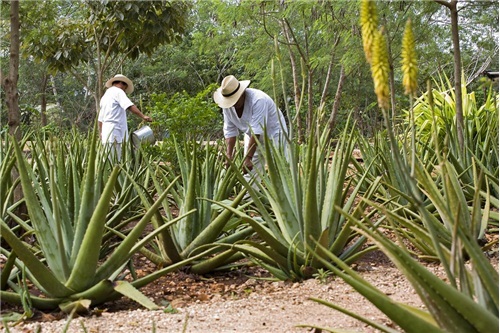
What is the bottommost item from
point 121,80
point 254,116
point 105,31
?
point 254,116

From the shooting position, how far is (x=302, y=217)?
2879 millimetres

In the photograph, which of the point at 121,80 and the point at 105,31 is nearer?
the point at 121,80

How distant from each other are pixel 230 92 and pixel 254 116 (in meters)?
0.27

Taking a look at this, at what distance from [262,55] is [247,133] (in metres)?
6.96

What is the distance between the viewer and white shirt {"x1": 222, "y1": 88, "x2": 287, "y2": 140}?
4.98 metres

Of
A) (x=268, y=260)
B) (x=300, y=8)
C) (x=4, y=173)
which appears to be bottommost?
(x=268, y=260)

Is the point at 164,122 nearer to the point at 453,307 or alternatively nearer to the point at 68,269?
the point at 68,269

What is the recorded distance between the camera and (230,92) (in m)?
4.92

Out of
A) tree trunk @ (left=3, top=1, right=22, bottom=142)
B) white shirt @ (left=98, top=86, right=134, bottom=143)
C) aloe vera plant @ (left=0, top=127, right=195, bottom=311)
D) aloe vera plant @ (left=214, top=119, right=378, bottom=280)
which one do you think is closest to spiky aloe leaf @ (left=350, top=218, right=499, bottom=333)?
aloe vera plant @ (left=0, top=127, right=195, bottom=311)

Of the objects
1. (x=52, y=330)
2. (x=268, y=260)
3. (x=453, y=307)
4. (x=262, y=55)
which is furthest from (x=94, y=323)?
(x=262, y=55)

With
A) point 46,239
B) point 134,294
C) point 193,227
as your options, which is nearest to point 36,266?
point 46,239

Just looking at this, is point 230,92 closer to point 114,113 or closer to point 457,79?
point 457,79

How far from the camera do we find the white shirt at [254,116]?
4.98 m

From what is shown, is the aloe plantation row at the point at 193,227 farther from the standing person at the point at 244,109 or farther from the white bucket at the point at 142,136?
the white bucket at the point at 142,136
